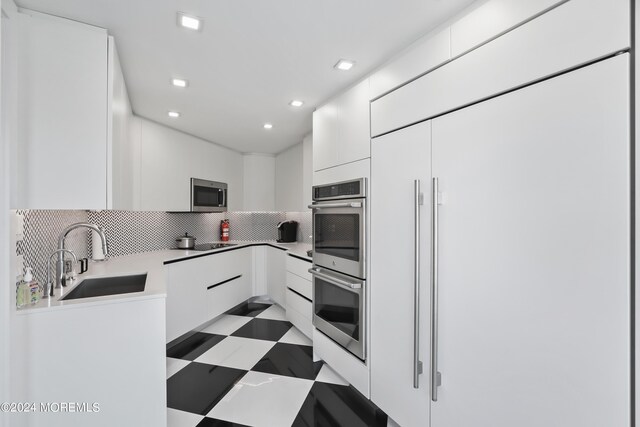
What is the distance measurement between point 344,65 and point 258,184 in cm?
285

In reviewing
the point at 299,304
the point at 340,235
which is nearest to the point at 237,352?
the point at 299,304

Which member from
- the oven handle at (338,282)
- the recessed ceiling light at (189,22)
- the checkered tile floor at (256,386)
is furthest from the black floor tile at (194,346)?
the recessed ceiling light at (189,22)

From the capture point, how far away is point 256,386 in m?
2.11

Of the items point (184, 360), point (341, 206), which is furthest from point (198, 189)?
point (341, 206)

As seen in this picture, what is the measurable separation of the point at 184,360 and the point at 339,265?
5.31ft

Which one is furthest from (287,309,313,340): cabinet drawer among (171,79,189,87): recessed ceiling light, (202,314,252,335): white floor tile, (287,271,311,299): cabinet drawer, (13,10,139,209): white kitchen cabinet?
(171,79,189,87): recessed ceiling light

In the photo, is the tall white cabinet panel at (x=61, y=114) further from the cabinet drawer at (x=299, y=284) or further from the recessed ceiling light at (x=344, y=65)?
the cabinet drawer at (x=299, y=284)

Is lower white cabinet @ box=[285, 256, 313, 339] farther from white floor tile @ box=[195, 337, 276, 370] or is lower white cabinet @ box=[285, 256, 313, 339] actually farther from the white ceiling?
the white ceiling

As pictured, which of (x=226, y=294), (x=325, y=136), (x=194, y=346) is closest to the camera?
(x=325, y=136)

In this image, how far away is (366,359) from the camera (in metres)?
1.88

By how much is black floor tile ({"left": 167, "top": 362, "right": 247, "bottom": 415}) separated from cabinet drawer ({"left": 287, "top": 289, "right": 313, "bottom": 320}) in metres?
0.74

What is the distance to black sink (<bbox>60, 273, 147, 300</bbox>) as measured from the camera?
1863mm

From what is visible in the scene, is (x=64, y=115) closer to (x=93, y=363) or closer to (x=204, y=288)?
(x=93, y=363)

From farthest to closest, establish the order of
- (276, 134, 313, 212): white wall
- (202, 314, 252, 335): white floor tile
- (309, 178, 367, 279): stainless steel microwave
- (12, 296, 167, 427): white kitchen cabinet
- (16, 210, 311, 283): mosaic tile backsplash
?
(276, 134, 313, 212): white wall
(202, 314, 252, 335): white floor tile
(309, 178, 367, 279): stainless steel microwave
(16, 210, 311, 283): mosaic tile backsplash
(12, 296, 167, 427): white kitchen cabinet
